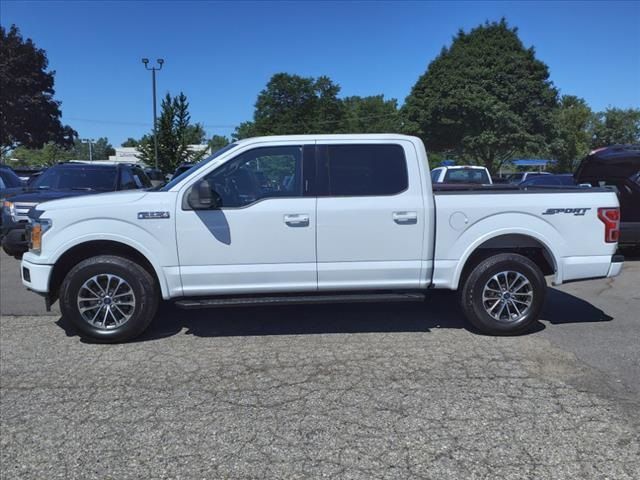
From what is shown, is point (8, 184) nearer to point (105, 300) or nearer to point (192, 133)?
point (105, 300)

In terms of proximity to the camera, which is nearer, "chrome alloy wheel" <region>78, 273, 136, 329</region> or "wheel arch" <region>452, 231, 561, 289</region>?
"chrome alloy wheel" <region>78, 273, 136, 329</region>

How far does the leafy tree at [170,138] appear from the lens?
3158cm

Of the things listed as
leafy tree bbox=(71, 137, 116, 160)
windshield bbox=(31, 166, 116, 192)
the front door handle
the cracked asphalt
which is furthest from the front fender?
leafy tree bbox=(71, 137, 116, 160)

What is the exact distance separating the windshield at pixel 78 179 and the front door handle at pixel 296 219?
20.0 ft

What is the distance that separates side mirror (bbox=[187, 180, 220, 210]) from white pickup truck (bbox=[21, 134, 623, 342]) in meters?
0.02

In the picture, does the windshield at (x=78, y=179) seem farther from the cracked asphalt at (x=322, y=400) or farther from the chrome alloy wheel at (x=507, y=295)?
the chrome alloy wheel at (x=507, y=295)

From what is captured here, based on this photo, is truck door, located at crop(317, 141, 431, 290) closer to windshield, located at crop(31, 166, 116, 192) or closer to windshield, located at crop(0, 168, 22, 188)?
windshield, located at crop(31, 166, 116, 192)

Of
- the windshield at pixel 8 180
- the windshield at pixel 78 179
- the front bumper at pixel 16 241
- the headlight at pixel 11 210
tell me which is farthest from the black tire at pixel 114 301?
the windshield at pixel 8 180

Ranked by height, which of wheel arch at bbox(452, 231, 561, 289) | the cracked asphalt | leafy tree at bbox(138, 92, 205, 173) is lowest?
the cracked asphalt

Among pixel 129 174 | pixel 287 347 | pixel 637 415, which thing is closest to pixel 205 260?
pixel 287 347

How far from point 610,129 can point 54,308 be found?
5457 centimetres

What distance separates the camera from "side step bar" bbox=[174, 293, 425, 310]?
5215 mm

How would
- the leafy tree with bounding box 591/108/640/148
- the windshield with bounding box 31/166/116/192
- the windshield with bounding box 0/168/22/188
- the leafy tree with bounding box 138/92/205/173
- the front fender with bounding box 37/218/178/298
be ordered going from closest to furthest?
1. the front fender with bounding box 37/218/178/298
2. the windshield with bounding box 31/166/116/192
3. the windshield with bounding box 0/168/22/188
4. the leafy tree with bounding box 138/92/205/173
5. the leafy tree with bounding box 591/108/640/148

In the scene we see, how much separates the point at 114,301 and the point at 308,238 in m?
1.96
